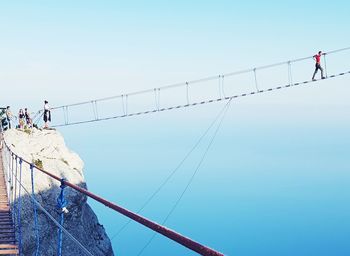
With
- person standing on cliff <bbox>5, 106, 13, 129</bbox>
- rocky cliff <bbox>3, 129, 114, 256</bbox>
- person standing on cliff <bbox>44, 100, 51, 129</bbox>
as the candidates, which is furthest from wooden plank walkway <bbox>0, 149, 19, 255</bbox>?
person standing on cliff <bbox>5, 106, 13, 129</bbox>

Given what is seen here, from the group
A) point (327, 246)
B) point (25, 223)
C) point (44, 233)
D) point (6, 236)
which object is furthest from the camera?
point (327, 246)

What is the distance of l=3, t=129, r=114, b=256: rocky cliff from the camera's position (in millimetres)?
19047

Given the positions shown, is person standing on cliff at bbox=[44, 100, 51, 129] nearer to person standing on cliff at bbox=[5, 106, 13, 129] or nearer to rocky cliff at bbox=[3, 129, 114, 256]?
rocky cliff at bbox=[3, 129, 114, 256]

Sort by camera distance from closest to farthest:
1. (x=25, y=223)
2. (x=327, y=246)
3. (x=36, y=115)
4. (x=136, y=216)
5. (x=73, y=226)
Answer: (x=136, y=216) < (x=25, y=223) < (x=73, y=226) < (x=36, y=115) < (x=327, y=246)

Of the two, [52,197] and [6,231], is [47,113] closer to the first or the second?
[52,197]

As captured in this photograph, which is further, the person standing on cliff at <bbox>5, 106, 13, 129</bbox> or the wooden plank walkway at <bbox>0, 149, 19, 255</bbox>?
the person standing on cliff at <bbox>5, 106, 13, 129</bbox>

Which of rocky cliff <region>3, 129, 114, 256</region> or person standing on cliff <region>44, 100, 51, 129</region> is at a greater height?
person standing on cliff <region>44, 100, 51, 129</region>

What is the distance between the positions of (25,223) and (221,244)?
178 meters

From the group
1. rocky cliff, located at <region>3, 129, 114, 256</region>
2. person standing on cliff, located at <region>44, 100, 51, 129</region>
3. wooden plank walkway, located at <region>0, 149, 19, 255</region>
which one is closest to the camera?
wooden plank walkway, located at <region>0, 149, 19, 255</region>

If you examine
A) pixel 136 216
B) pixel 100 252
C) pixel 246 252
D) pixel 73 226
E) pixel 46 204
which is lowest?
pixel 246 252

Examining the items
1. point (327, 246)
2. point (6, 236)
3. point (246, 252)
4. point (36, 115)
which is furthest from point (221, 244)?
point (6, 236)

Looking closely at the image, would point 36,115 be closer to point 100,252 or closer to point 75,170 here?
point 75,170

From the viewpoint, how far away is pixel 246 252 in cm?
17612

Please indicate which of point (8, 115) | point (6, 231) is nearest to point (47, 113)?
point (8, 115)
